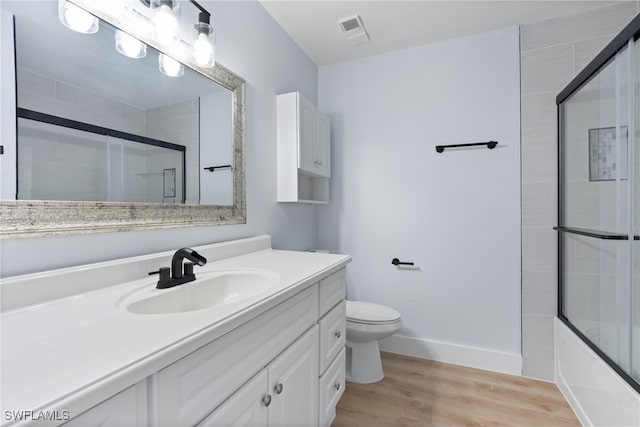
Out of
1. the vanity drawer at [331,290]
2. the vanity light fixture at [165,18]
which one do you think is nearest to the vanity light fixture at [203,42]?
the vanity light fixture at [165,18]

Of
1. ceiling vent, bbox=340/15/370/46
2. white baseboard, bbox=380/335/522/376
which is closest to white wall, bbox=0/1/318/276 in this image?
ceiling vent, bbox=340/15/370/46

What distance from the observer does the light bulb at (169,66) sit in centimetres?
122

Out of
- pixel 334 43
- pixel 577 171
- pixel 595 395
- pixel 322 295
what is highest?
pixel 334 43

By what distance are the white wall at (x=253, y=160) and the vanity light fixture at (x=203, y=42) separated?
19 centimetres

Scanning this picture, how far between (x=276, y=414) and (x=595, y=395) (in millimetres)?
1560

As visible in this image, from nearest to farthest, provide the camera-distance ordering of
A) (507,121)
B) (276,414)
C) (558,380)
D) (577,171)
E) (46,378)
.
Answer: (46,378) → (276,414) → (577,171) → (558,380) → (507,121)

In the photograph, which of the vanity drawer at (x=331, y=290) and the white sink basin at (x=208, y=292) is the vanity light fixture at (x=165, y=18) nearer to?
the white sink basin at (x=208, y=292)

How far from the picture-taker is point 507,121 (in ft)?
6.66

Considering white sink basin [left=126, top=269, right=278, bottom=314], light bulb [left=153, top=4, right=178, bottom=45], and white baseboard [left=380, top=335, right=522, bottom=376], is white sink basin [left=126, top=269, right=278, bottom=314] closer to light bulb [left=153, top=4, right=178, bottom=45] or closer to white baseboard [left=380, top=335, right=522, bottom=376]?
light bulb [left=153, top=4, right=178, bottom=45]

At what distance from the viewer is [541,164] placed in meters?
1.96

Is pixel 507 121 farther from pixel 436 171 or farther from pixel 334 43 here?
pixel 334 43

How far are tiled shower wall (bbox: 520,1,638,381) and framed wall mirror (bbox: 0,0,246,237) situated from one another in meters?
1.92

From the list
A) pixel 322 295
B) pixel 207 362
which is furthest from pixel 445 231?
pixel 207 362

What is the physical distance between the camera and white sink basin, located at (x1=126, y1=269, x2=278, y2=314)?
886mm
